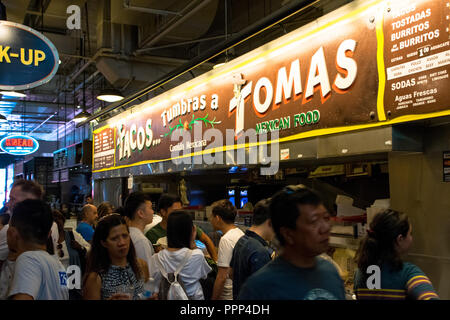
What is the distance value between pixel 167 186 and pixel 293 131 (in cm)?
499

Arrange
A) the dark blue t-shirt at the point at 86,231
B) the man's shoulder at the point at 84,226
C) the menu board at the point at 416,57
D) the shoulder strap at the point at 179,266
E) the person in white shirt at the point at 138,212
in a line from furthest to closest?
the man's shoulder at the point at 84,226 < the dark blue t-shirt at the point at 86,231 < the person in white shirt at the point at 138,212 < the shoulder strap at the point at 179,266 < the menu board at the point at 416,57

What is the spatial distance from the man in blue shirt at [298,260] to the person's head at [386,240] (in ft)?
2.12

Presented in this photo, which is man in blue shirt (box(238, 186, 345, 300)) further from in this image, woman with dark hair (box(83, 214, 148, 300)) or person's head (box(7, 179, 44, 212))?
person's head (box(7, 179, 44, 212))

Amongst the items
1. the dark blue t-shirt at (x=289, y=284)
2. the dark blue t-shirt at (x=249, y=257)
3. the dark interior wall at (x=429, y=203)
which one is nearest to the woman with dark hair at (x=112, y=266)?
the dark blue t-shirt at (x=249, y=257)

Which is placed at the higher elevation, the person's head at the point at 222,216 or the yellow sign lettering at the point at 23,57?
the yellow sign lettering at the point at 23,57

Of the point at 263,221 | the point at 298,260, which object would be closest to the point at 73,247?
the point at 263,221

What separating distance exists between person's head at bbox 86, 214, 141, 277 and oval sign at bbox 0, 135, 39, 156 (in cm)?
1475

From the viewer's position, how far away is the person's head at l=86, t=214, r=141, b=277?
2836mm

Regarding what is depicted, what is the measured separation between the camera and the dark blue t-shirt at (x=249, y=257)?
320 cm

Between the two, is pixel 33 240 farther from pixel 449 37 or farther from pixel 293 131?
pixel 449 37

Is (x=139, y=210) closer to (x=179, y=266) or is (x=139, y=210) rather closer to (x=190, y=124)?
(x=179, y=266)

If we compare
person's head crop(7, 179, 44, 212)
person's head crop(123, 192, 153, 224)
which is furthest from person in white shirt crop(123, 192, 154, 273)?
person's head crop(7, 179, 44, 212)

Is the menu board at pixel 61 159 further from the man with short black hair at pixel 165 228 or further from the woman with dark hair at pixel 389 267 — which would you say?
the woman with dark hair at pixel 389 267

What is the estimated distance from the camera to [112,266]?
9.39 ft
